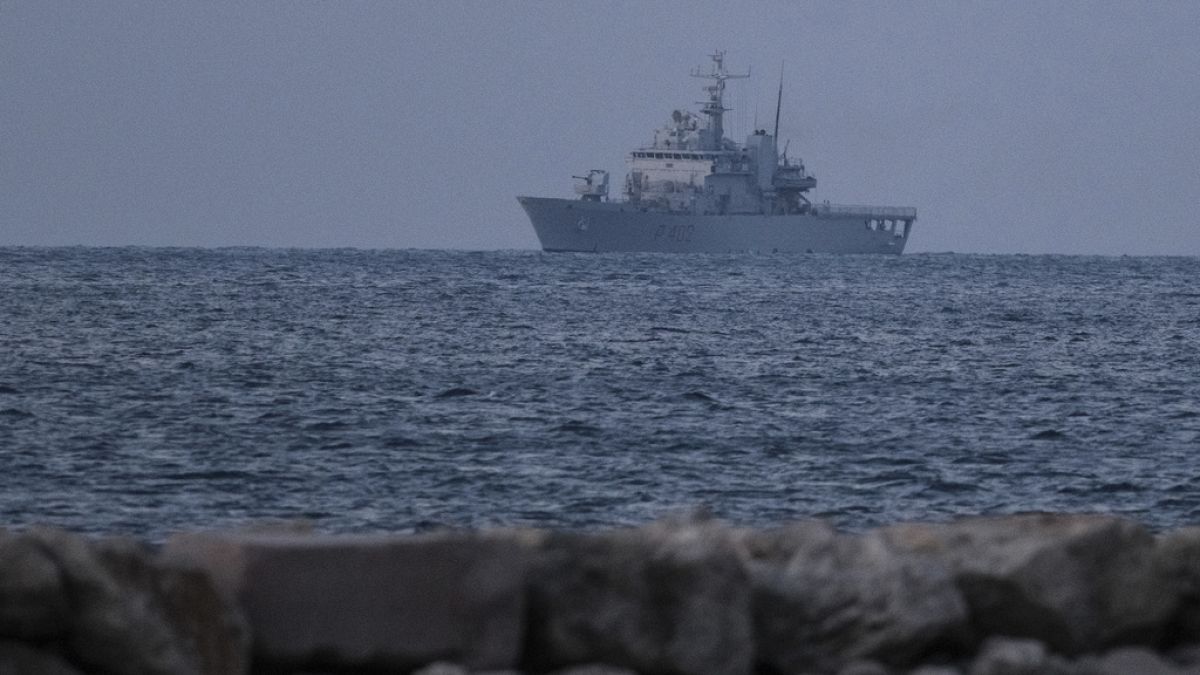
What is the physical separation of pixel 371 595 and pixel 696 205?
8806cm

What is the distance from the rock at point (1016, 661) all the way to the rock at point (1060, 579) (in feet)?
0.48

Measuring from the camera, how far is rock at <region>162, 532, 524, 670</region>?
368 cm

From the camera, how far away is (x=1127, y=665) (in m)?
4.18

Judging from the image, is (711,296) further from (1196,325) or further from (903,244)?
(903,244)

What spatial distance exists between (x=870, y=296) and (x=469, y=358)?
2975 centimetres

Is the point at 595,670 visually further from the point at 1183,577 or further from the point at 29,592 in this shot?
the point at 1183,577

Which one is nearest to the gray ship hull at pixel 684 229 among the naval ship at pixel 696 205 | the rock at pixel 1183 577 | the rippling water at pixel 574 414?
the naval ship at pixel 696 205

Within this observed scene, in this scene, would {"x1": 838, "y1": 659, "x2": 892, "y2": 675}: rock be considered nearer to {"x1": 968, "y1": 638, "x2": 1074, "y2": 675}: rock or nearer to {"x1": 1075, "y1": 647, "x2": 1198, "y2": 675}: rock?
{"x1": 968, "y1": 638, "x2": 1074, "y2": 675}: rock

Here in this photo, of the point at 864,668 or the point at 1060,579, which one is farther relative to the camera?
the point at 1060,579

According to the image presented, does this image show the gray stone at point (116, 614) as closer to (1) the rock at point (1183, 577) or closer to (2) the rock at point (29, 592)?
(2) the rock at point (29, 592)

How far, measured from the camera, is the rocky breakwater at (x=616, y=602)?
3.48 m

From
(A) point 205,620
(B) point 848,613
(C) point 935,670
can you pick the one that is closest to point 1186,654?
(C) point 935,670

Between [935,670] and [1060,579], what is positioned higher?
[1060,579]

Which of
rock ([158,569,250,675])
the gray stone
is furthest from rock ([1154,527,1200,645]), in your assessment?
the gray stone
